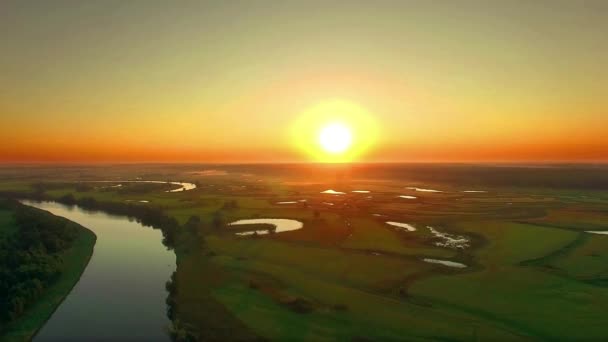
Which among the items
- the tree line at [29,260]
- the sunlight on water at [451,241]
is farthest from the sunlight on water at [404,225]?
the tree line at [29,260]

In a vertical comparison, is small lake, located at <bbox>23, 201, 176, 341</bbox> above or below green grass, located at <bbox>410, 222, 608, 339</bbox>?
below

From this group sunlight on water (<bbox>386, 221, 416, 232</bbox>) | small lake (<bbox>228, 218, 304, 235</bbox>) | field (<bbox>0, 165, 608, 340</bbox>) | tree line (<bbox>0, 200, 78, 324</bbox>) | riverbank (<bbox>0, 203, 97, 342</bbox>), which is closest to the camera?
field (<bbox>0, 165, 608, 340</bbox>)

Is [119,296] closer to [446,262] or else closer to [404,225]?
[446,262]

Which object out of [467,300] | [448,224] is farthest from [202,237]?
[448,224]

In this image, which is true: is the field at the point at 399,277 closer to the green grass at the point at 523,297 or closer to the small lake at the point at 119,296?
the green grass at the point at 523,297

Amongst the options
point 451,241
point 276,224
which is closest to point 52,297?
point 276,224

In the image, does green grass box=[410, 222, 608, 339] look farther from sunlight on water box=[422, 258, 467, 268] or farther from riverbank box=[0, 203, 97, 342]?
riverbank box=[0, 203, 97, 342]

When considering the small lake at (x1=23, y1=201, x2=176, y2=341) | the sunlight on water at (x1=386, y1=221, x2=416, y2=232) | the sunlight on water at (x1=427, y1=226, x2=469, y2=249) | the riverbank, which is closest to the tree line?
the riverbank
